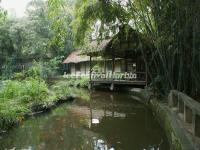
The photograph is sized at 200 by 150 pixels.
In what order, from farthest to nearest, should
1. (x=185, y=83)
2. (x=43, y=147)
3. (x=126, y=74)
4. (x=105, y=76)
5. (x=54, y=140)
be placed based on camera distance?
1. (x=105, y=76)
2. (x=126, y=74)
3. (x=185, y=83)
4. (x=54, y=140)
5. (x=43, y=147)

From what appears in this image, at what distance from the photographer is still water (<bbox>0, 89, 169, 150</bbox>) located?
8922 mm

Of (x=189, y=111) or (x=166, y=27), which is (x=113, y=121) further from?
(x=189, y=111)

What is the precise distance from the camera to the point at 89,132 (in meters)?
10.6

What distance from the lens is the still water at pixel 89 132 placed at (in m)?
8.92

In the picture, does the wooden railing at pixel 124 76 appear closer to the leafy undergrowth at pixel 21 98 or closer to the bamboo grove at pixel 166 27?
the bamboo grove at pixel 166 27

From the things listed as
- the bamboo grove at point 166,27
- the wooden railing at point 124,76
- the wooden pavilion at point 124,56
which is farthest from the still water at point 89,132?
the wooden railing at point 124,76

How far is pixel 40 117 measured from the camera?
13.1 meters

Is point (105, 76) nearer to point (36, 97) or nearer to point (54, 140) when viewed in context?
point (36, 97)

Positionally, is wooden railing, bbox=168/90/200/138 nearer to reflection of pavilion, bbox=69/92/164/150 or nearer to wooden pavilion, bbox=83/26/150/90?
reflection of pavilion, bbox=69/92/164/150

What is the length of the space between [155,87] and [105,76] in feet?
35.6

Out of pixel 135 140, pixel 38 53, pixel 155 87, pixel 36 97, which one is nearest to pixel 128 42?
pixel 155 87

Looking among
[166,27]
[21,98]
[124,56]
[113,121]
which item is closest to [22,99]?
[21,98]

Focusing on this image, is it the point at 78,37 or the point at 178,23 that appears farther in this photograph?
the point at 78,37

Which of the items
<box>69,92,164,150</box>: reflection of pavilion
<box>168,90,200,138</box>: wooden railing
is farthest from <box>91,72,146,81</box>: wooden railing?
<box>168,90,200,138</box>: wooden railing
